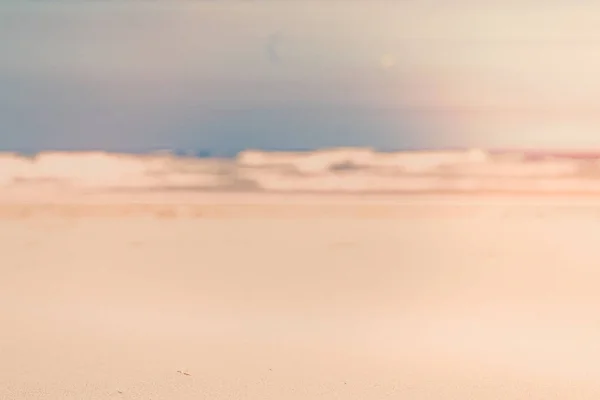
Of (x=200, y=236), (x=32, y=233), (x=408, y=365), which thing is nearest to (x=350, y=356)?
(x=408, y=365)

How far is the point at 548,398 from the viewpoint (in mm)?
4320

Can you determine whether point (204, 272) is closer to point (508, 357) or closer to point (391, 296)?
point (391, 296)

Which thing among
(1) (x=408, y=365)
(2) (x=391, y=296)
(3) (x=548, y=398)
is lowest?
(3) (x=548, y=398)

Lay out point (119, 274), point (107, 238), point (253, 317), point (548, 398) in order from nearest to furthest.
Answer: point (548, 398), point (253, 317), point (119, 274), point (107, 238)

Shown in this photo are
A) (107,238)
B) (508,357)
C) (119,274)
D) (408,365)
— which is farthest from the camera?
(107,238)

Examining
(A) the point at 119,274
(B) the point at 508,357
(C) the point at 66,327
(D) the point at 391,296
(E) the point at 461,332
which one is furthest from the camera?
(A) the point at 119,274

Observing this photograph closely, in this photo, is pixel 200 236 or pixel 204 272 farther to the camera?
pixel 200 236

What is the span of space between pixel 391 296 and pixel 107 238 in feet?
15.4

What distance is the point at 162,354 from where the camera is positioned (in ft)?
16.8

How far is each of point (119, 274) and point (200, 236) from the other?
7.25 ft

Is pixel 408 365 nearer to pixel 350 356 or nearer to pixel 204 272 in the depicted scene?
pixel 350 356

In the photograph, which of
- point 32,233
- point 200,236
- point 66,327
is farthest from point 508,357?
point 32,233

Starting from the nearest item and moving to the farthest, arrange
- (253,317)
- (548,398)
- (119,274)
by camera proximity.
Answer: (548,398) < (253,317) < (119,274)

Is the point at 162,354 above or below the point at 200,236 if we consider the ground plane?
below
